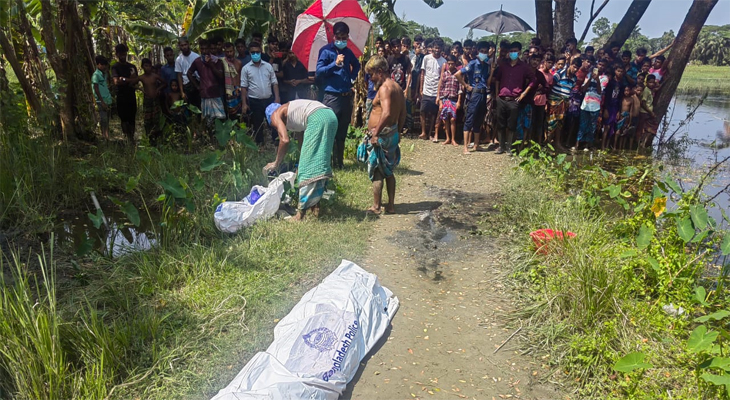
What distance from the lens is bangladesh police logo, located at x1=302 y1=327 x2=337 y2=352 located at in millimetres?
2939

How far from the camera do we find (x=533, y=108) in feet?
28.5

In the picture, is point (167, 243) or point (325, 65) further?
point (325, 65)

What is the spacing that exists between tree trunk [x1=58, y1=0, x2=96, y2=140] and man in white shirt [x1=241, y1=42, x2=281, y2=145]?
2.63m

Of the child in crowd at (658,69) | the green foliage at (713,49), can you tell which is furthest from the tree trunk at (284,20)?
the green foliage at (713,49)

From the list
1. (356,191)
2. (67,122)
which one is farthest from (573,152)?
(67,122)

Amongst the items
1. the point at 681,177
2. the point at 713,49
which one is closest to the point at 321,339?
the point at 681,177

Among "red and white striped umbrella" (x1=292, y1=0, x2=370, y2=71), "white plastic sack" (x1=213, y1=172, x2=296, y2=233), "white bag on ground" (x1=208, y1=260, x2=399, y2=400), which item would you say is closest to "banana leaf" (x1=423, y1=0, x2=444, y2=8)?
"red and white striped umbrella" (x1=292, y1=0, x2=370, y2=71)

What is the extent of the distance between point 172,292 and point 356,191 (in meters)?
3.03

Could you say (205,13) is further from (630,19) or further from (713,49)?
(713,49)

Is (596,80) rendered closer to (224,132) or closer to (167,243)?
(224,132)

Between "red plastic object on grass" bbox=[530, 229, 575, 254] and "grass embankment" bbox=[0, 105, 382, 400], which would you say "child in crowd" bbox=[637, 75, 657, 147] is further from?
"red plastic object on grass" bbox=[530, 229, 575, 254]

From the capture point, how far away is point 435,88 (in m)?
9.38

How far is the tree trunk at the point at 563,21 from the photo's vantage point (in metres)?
11.2

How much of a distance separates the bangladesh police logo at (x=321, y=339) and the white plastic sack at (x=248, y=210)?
2030 mm
